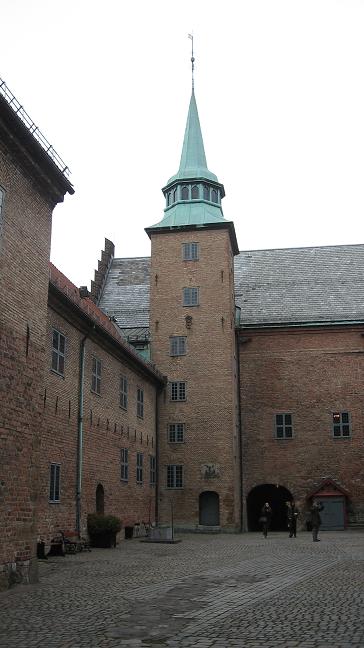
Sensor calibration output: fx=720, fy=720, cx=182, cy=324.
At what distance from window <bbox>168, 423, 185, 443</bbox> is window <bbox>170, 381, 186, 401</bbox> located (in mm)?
1306

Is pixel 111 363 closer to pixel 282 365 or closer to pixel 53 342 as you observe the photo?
pixel 53 342

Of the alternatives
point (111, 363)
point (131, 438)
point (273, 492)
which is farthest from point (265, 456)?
point (111, 363)

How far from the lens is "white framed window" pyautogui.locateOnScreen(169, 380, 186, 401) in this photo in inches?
1383

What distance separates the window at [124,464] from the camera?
2762 cm

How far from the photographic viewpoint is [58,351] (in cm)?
2123

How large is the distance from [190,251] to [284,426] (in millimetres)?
10208

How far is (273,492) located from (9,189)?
96.6 ft

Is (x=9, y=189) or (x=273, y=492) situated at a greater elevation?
(x=9, y=189)

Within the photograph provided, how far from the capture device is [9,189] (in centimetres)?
1359

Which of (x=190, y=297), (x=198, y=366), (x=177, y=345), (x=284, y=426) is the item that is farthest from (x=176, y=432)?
(x=190, y=297)

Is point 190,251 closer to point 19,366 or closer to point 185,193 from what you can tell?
point 185,193

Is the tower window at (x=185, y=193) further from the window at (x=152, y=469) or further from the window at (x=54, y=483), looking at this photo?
the window at (x=54, y=483)

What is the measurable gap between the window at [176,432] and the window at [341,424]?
7.85 meters

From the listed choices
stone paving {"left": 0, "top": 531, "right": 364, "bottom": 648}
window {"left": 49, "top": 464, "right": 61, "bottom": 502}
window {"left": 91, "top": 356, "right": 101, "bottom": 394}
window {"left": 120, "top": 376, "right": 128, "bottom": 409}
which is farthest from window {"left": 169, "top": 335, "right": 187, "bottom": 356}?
stone paving {"left": 0, "top": 531, "right": 364, "bottom": 648}
